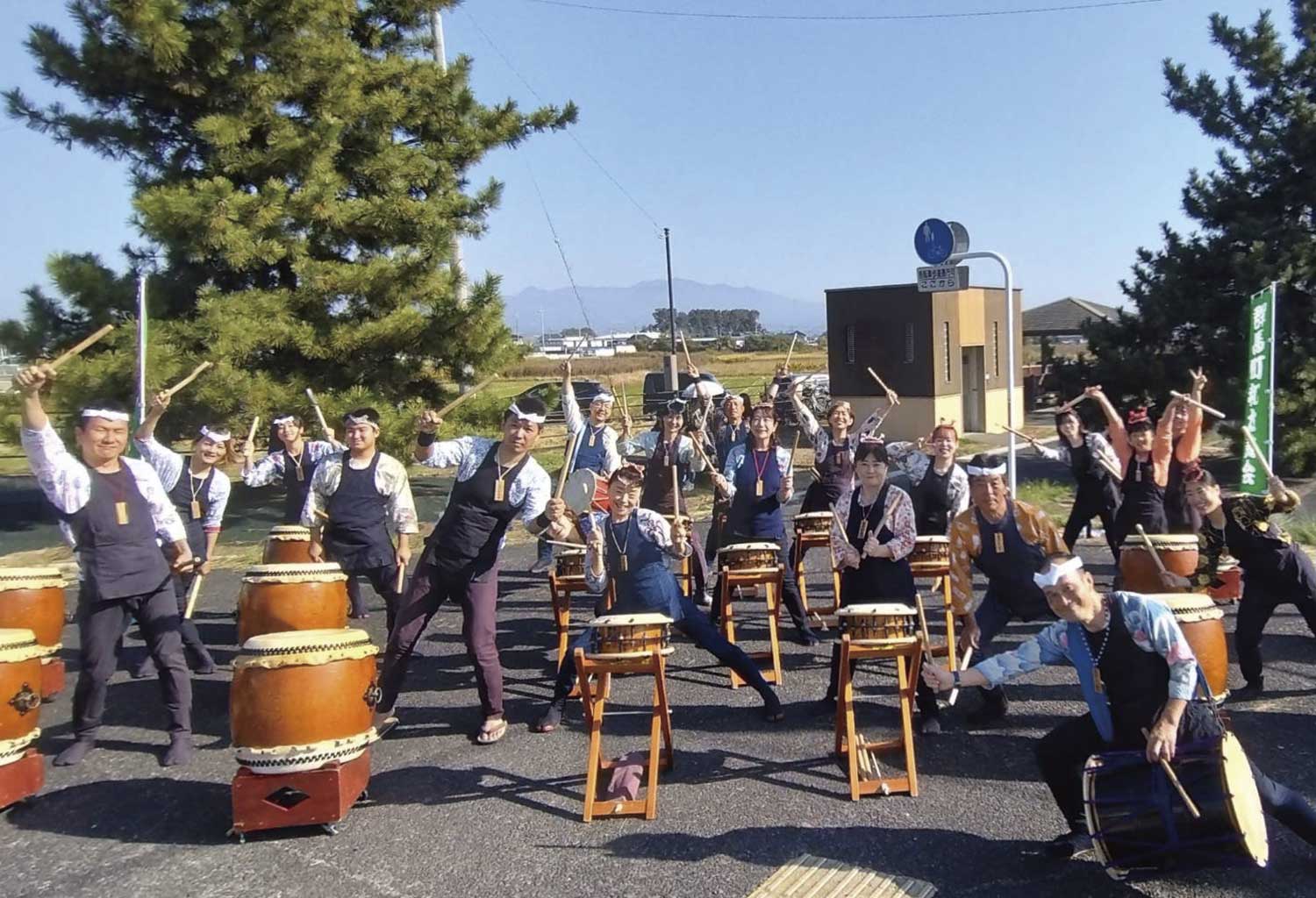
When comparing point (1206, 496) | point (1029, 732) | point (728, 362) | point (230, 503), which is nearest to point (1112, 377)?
point (1206, 496)

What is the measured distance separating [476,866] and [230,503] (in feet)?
38.0

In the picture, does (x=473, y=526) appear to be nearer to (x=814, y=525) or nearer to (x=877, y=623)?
(x=877, y=623)

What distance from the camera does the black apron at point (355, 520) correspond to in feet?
20.4

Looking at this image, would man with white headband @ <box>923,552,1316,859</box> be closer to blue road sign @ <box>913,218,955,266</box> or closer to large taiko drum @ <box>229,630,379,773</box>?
large taiko drum @ <box>229,630,379,773</box>

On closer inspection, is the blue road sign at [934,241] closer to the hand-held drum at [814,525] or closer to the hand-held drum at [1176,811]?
the hand-held drum at [814,525]

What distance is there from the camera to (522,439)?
17.9 feet

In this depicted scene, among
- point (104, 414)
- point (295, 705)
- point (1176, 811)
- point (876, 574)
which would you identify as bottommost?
point (1176, 811)

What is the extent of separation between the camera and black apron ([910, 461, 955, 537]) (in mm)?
6758

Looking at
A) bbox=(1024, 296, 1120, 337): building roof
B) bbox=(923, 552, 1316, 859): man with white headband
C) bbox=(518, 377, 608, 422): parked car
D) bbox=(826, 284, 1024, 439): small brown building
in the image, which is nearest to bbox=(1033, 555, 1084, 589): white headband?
bbox=(923, 552, 1316, 859): man with white headband

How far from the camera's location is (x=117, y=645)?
5.14 meters

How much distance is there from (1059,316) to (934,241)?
80.4ft

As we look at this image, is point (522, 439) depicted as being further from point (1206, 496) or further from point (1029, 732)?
point (1206, 496)

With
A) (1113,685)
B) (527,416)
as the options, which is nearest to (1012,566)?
(1113,685)

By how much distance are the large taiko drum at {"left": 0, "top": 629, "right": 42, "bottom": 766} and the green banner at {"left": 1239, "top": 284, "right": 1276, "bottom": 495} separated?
9232 mm
